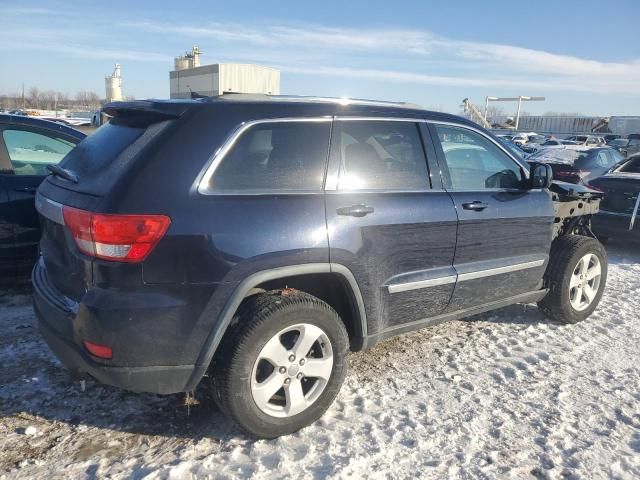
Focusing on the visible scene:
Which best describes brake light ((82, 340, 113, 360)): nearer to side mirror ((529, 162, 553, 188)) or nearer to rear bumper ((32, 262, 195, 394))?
rear bumper ((32, 262, 195, 394))

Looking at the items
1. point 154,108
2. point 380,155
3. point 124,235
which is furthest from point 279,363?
point 154,108

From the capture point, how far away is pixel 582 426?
3018 millimetres

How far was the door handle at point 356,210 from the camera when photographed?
9.43 ft

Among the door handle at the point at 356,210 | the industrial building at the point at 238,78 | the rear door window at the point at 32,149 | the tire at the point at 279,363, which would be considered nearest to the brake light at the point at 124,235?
the tire at the point at 279,363

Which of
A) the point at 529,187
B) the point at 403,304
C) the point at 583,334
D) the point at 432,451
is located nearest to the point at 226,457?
the point at 432,451

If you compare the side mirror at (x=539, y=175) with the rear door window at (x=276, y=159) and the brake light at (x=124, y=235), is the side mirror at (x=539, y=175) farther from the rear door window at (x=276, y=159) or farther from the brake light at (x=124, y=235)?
the brake light at (x=124, y=235)

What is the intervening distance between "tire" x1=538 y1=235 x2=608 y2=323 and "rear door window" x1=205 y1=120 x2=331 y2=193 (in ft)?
8.49

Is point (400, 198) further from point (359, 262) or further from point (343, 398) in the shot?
point (343, 398)

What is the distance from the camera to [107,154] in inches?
107

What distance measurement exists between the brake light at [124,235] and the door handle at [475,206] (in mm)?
2010

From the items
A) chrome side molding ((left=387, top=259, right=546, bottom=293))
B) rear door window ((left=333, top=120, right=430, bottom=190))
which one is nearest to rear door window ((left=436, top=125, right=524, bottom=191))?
rear door window ((left=333, top=120, right=430, bottom=190))

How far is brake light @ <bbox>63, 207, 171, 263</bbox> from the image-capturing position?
2.36 metres

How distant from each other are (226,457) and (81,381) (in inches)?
49.0

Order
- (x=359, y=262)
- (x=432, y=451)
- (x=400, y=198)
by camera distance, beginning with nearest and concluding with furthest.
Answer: (x=432, y=451) < (x=359, y=262) < (x=400, y=198)
